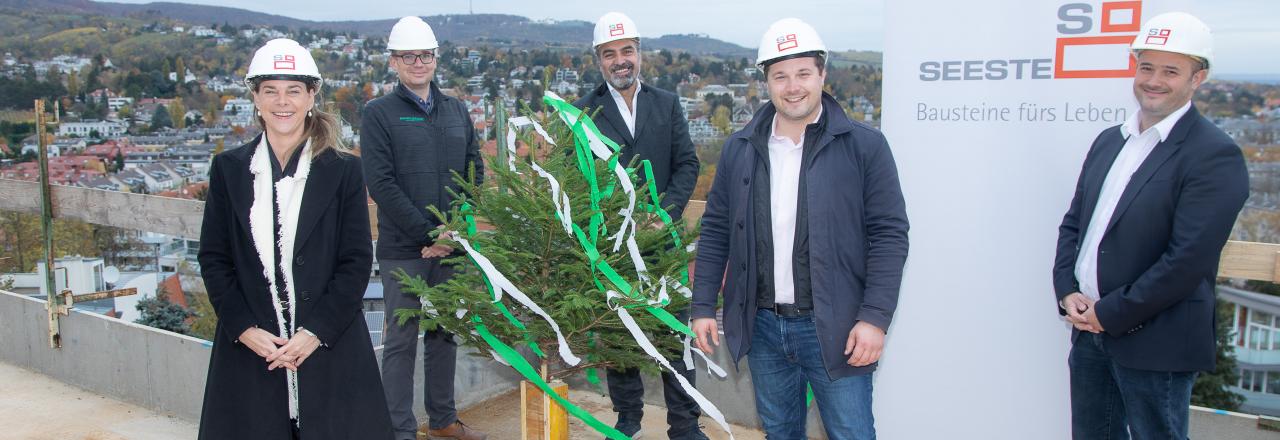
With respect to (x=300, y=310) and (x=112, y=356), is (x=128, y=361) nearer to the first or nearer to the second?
(x=112, y=356)

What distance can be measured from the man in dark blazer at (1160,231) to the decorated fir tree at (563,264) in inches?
55.8

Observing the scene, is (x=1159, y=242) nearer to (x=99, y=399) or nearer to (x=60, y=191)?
(x=99, y=399)

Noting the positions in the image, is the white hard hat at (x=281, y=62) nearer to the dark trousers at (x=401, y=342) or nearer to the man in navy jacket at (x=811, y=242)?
the man in navy jacket at (x=811, y=242)

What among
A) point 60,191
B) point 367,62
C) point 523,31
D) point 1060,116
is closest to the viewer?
point 1060,116

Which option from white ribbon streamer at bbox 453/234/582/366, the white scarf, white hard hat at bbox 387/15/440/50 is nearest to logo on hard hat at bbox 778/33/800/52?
white ribbon streamer at bbox 453/234/582/366

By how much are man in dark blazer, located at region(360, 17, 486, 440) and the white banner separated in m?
2.11

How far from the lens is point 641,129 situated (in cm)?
Answer: 426

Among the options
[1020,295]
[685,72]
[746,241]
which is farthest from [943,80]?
[685,72]

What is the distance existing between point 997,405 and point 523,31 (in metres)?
16.1

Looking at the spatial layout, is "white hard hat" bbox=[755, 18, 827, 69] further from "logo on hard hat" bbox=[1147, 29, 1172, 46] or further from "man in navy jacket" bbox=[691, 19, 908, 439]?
"logo on hard hat" bbox=[1147, 29, 1172, 46]

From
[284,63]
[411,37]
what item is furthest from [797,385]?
[411,37]

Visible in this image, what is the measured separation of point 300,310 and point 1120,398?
2794 millimetres

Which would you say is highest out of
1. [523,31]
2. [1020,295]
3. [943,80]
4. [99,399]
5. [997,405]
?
[523,31]

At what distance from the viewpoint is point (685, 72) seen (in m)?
8.22
